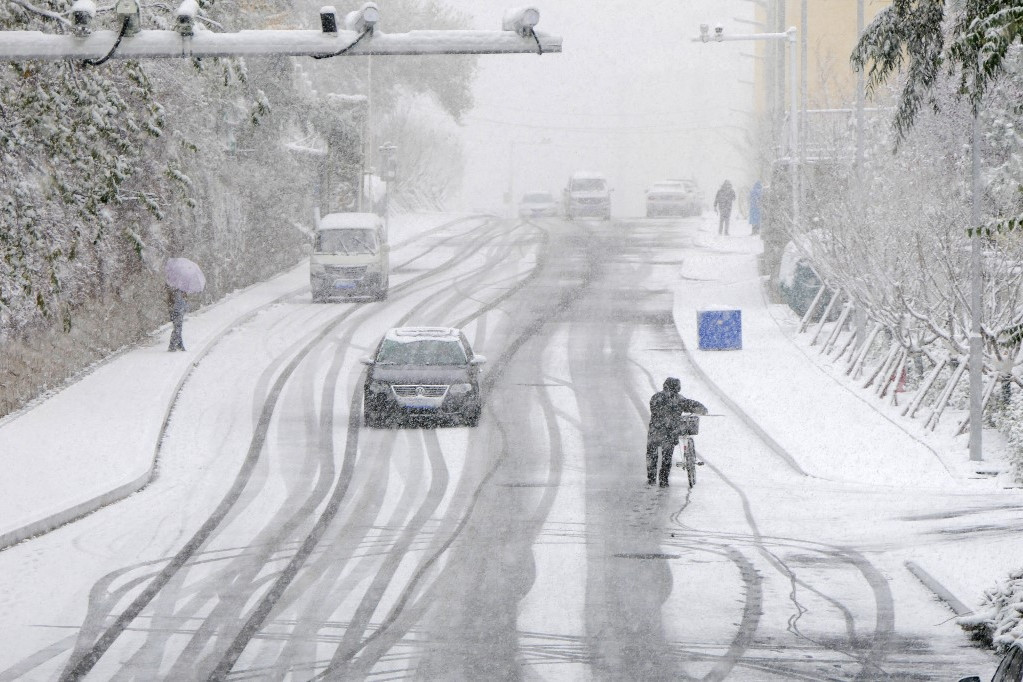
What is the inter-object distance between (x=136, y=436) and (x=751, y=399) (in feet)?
34.0

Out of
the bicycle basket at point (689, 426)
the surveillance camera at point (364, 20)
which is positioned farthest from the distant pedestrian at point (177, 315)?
the surveillance camera at point (364, 20)

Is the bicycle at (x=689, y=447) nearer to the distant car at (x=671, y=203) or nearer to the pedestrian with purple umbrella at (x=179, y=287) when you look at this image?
the pedestrian with purple umbrella at (x=179, y=287)

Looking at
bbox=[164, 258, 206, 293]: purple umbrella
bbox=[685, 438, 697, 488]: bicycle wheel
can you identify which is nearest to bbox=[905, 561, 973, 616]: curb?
bbox=[685, 438, 697, 488]: bicycle wheel

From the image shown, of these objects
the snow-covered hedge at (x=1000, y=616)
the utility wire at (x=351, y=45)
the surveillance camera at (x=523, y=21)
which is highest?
the surveillance camera at (x=523, y=21)

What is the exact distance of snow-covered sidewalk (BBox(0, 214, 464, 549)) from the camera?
60.0ft

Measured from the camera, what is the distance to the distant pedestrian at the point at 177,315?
31156 millimetres

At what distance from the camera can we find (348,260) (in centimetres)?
3934

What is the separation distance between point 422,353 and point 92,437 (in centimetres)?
544

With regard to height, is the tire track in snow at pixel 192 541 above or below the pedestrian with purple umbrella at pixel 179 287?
below

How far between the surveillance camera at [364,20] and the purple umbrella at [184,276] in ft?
62.1

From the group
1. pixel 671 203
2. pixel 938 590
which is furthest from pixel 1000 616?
pixel 671 203

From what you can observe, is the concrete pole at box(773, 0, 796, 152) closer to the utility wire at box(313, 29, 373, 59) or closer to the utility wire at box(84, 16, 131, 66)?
the utility wire at box(313, 29, 373, 59)

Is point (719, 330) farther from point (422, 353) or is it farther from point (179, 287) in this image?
point (179, 287)

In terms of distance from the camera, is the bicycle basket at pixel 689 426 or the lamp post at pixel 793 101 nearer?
the bicycle basket at pixel 689 426
